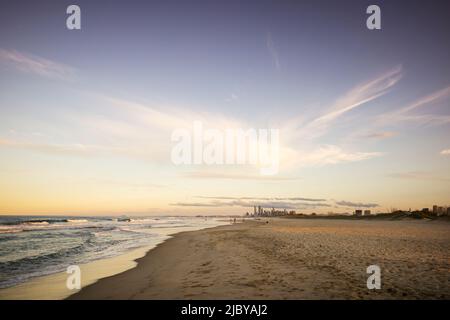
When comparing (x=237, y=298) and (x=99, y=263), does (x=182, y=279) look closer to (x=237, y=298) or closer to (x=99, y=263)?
(x=237, y=298)

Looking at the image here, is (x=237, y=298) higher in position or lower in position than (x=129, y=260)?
higher

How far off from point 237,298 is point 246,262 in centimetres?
557

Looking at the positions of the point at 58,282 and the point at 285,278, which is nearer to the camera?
the point at 285,278

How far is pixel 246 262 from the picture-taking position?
13.8 m

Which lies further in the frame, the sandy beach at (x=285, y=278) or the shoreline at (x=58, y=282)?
the shoreline at (x=58, y=282)

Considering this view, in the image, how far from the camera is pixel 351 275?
1062 centimetres

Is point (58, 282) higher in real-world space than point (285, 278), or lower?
lower

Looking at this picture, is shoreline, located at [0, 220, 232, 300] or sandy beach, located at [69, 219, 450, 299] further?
shoreline, located at [0, 220, 232, 300]

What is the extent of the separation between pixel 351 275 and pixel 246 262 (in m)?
5.25
